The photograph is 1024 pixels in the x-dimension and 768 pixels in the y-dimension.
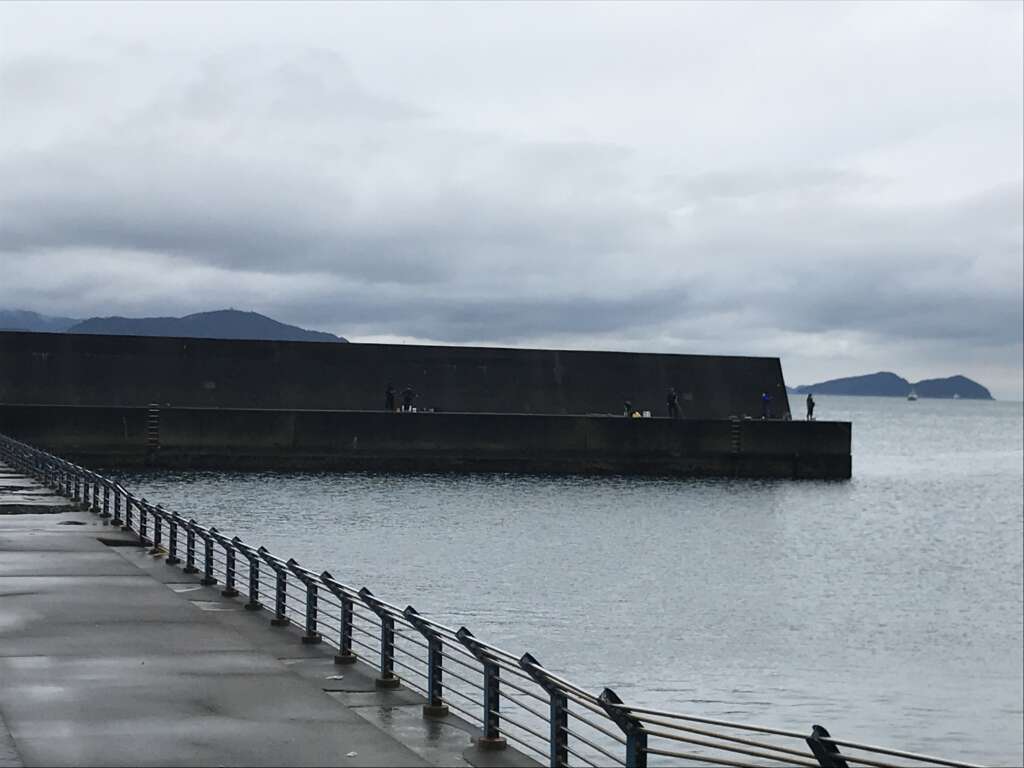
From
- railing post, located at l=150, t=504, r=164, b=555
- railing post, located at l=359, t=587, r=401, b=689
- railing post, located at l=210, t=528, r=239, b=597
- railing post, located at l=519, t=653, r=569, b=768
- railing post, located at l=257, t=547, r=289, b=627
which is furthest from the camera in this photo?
railing post, located at l=150, t=504, r=164, b=555

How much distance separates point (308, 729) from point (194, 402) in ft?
181

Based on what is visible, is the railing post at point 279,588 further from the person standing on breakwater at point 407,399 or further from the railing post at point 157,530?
the person standing on breakwater at point 407,399

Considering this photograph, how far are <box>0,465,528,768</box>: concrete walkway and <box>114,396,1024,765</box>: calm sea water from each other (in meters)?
8.21

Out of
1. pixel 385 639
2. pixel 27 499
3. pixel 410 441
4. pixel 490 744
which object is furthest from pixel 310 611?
pixel 410 441

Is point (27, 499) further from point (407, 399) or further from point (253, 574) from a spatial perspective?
point (407, 399)

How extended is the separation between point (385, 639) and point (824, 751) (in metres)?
5.71

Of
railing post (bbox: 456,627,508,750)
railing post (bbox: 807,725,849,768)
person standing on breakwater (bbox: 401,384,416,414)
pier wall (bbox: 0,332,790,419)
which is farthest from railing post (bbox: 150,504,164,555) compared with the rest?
person standing on breakwater (bbox: 401,384,416,414)

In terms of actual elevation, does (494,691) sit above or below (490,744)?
above

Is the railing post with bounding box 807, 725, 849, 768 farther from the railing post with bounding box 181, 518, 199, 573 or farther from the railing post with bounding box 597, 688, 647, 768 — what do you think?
the railing post with bounding box 181, 518, 199, 573

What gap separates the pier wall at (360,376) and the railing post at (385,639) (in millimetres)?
52172

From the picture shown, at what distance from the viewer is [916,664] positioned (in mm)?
28578

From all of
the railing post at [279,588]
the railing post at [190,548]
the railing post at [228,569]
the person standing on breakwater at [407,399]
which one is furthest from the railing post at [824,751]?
the person standing on breakwater at [407,399]

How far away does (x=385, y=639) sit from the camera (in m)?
13.6

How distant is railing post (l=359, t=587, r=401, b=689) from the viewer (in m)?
13.3
